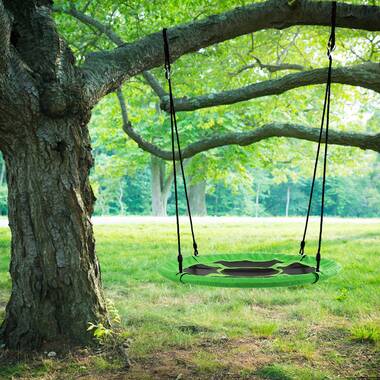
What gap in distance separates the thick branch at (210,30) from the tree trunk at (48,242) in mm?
504

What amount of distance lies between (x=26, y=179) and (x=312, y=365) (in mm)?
2101

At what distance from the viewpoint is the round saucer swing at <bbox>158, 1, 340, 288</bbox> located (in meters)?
2.81

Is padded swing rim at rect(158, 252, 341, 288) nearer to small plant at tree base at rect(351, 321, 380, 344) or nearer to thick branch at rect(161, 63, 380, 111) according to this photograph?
small plant at tree base at rect(351, 321, 380, 344)

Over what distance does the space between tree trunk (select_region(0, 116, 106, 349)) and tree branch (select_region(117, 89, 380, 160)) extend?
2.82 m

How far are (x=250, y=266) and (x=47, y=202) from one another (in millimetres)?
1747

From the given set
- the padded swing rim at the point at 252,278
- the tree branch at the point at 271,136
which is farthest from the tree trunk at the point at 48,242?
the tree branch at the point at 271,136

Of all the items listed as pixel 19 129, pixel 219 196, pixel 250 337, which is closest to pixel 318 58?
pixel 250 337

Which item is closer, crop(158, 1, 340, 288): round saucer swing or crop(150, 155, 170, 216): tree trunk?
crop(158, 1, 340, 288): round saucer swing

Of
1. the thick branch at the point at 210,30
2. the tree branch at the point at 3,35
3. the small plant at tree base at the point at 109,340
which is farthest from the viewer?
the thick branch at the point at 210,30

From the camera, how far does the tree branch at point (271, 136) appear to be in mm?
5535

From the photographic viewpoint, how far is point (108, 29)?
6.16m

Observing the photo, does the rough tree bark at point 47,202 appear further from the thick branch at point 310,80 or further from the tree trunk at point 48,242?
the thick branch at point 310,80

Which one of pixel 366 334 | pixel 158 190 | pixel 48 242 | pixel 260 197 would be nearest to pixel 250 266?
pixel 366 334

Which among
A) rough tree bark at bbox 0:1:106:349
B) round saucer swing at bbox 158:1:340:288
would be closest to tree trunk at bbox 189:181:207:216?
round saucer swing at bbox 158:1:340:288
